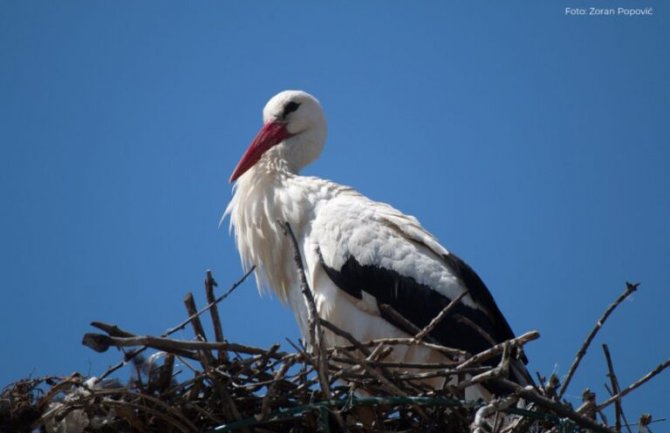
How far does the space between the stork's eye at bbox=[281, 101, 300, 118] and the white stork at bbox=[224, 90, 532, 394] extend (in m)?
0.59

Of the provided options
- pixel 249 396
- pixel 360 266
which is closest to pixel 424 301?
pixel 360 266

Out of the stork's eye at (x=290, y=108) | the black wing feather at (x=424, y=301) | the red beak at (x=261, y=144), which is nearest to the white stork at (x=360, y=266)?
the black wing feather at (x=424, y=301)

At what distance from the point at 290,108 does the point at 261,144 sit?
29 centimetres

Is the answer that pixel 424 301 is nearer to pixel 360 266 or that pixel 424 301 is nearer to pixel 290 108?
pixel 360 266

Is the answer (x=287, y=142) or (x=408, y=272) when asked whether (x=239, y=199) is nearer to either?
(x=287, y=142)

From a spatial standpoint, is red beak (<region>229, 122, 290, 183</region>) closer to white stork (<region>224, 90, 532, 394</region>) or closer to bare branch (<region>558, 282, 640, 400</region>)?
white stork (<region>224, 90, 532, 394</region>)

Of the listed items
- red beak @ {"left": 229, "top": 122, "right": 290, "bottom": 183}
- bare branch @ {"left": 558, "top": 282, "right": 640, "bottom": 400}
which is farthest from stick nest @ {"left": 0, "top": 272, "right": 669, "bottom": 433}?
red beak @ {"left": 229, "top": 122, "right": 290, "bottom": 183}

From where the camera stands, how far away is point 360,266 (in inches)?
187

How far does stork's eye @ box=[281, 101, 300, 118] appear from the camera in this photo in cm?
595

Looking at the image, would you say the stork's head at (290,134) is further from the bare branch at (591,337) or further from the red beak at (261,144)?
the bare branch at (591,337)

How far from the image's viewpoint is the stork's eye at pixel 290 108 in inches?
234

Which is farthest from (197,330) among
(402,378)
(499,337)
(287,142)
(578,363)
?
(287,142)

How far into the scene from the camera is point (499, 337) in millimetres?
4816

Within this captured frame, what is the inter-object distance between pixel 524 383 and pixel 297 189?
149 centimetres
